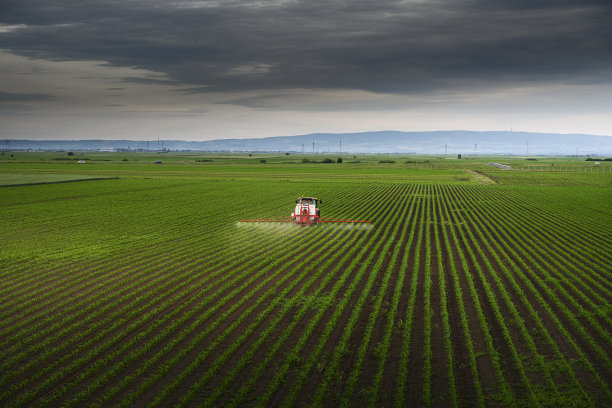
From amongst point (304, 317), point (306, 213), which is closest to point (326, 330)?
point (304, 317)

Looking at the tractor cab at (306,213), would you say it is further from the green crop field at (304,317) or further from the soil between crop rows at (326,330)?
the soil between crop rows at (326,330)

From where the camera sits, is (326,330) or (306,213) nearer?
(326,330)

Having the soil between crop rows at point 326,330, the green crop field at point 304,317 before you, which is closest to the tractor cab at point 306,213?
the green crop field at point 304,317

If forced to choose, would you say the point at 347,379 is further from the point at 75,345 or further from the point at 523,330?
the point at 75,345

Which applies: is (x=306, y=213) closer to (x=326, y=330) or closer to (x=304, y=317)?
(x=304, y=317)

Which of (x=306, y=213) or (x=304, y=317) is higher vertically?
Answer: (x=306, y=213)

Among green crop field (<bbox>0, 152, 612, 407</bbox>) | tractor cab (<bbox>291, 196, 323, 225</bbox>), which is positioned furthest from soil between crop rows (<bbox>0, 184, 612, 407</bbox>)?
tractor cab (<bbox>291, 196, 323, 225</bbox>)

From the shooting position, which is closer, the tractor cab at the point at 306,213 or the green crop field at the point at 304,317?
the green crop field at the point at 304,317

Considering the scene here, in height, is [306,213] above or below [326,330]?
above

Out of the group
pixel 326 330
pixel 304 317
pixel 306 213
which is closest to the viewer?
pixel 326 330

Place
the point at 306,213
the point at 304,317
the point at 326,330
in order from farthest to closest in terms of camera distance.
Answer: the point at 306,213 → the point at 304,317 → the point at 326,330
